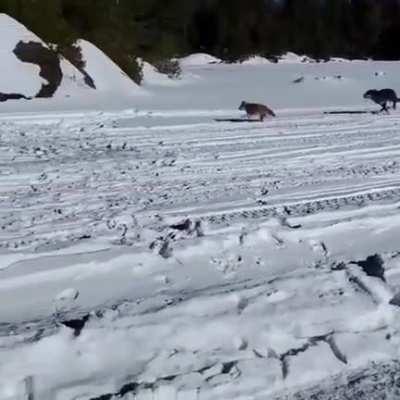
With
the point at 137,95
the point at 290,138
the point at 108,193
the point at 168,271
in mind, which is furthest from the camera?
the point at 137,95

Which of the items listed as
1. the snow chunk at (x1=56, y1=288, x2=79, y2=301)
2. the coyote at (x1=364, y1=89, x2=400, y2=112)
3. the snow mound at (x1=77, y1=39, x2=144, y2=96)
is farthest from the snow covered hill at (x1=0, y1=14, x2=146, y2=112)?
the snow chunk at (x1=56, y1=288, x2=79, y2=301)

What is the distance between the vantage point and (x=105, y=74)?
22.9 m

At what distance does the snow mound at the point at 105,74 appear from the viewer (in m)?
22.3

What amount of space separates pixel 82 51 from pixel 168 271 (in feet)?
59.6

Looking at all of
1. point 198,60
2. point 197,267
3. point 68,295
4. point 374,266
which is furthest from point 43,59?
point 198,60

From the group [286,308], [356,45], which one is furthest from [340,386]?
[356,45]

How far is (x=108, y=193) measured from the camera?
28.2 ft

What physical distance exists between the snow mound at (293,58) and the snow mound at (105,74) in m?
26.6

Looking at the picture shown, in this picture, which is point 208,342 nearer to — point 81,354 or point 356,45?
point 81,354

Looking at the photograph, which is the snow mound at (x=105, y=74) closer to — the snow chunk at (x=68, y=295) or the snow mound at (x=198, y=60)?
the snow chunk at (x=68, y=295)

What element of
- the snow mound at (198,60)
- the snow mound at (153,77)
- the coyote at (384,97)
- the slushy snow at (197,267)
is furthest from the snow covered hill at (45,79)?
the snow mound at (198,60)

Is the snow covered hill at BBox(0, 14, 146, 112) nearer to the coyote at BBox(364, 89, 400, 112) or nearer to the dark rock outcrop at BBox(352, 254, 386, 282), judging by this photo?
the coyote at BBox(364, 89, 400, 112)

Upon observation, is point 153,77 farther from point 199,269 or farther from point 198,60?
point 199,269

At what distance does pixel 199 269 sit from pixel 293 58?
47245mm
